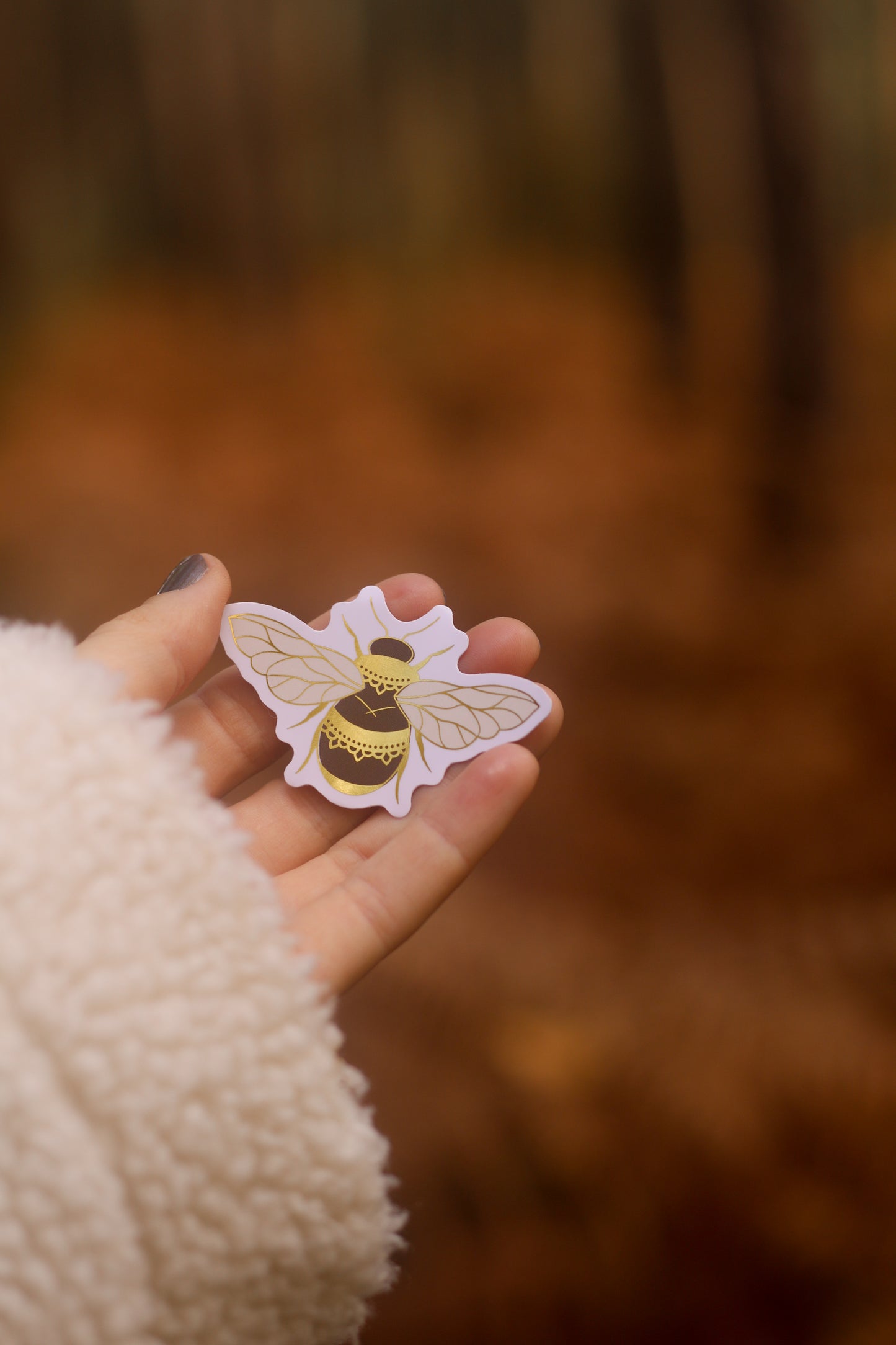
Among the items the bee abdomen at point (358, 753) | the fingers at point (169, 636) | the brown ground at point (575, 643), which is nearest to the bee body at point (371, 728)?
the bee abdomen at point (358, 753)

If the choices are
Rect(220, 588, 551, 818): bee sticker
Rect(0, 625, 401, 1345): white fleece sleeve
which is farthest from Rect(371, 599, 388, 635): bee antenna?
Rect(0, 625, 401, 1345): white fleece sleeve

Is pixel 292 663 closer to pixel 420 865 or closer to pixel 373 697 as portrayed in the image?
pixel 373 697

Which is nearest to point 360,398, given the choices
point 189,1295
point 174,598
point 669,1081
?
point 174,598

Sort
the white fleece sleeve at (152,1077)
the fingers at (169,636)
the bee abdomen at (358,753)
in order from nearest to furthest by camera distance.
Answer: the white fleece sleeve at (152,1077)
the fingers at (169,636)
the bee abdomen at (358,753)

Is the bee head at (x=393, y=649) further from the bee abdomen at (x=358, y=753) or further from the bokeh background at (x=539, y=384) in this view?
the bokeh background at (x=539, y=384)

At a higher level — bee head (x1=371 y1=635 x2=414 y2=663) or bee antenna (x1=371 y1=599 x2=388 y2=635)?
bee antenna (x1=371 y1=599 x2=388 y2=635)

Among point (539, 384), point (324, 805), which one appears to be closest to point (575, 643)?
point (539, 384)

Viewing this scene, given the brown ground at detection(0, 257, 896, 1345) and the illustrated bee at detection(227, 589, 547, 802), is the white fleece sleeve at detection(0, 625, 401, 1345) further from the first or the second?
the brown ground at detection(0, 257, 896, 1345)

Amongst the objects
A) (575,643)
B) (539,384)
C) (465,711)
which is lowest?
(575,643)
